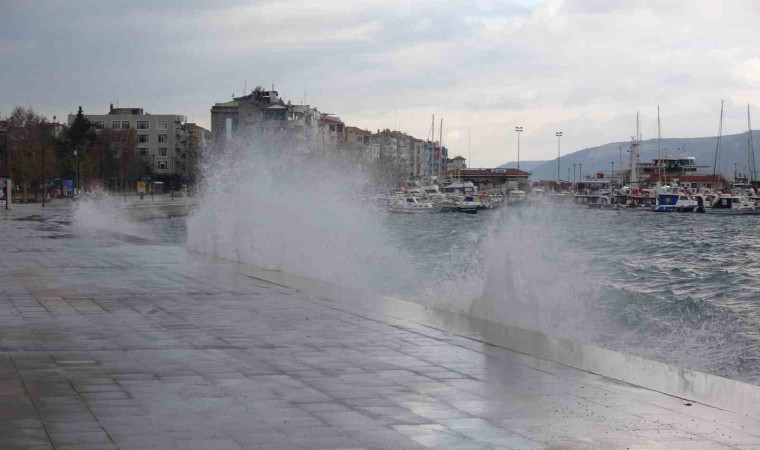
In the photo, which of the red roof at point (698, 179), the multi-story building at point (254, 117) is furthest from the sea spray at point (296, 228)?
the red roof at point (698, 179)

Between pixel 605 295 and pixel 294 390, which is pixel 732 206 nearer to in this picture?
pixel 605 295

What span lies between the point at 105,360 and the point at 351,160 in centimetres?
15641

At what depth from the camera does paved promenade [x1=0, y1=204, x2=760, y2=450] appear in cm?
609

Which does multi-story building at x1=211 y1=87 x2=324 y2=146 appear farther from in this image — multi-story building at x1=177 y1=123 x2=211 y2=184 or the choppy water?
the choppy water

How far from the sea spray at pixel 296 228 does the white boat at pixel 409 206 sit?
7560 centimetres

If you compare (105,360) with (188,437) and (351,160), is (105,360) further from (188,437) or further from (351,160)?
(351,160)

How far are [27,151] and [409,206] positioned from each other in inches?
1845

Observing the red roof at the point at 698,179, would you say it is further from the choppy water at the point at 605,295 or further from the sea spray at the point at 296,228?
the sea spray at the point at 296,228

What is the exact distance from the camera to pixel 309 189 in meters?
35.2

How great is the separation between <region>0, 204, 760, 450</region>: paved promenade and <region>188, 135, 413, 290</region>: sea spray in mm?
11560

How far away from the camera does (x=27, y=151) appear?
88938 mm

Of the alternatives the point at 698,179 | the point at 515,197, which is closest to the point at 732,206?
the point at 515,197

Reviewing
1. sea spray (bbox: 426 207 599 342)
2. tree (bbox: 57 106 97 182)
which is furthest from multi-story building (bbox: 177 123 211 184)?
sea spray (bbox: 426 207 599 342)

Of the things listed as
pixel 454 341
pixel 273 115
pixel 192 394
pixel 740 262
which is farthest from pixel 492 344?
pixel 273 115
